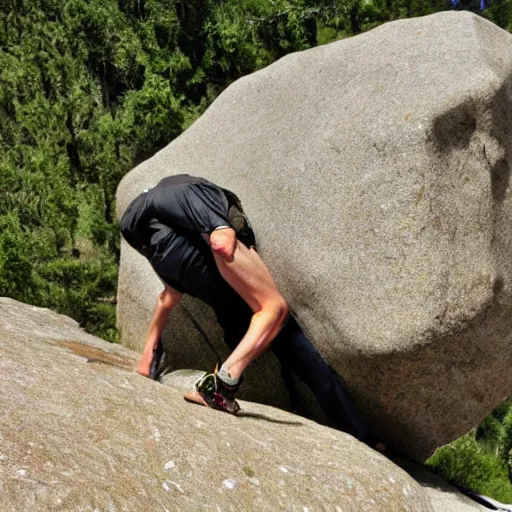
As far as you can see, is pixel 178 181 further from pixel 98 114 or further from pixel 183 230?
pixel 98 114

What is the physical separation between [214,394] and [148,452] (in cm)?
92

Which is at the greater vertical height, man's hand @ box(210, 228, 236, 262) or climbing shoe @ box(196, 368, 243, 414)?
man's hand @ box(210, 228, 236, 262)

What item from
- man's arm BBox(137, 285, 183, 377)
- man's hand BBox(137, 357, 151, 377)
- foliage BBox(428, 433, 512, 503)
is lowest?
foliage BBox(428, 433, 512, 503)

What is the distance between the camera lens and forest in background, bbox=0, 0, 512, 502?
23.5 feet

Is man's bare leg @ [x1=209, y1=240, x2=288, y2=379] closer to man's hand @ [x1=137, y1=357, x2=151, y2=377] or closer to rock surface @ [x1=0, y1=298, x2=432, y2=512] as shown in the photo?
rock surface @ [x1=0, y1=298, x2=432, y2=512]

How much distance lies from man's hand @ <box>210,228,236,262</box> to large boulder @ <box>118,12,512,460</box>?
356 millimetres

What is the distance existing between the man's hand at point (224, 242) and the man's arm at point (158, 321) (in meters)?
0.67

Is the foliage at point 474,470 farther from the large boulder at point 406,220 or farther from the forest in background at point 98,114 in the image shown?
the large boulder at point 406,220

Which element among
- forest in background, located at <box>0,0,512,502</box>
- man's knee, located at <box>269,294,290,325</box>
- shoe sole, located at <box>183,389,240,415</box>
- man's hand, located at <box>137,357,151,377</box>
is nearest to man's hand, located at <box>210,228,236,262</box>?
man's knee, located at <box>269,294,290,325</box>

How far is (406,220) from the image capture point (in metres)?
4.12

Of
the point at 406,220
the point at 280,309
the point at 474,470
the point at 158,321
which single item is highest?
the point at 406,220

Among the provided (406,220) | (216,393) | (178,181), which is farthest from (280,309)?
(178,181)

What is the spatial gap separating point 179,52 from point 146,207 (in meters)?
4.78

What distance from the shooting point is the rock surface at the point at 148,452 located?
2.79 metres
